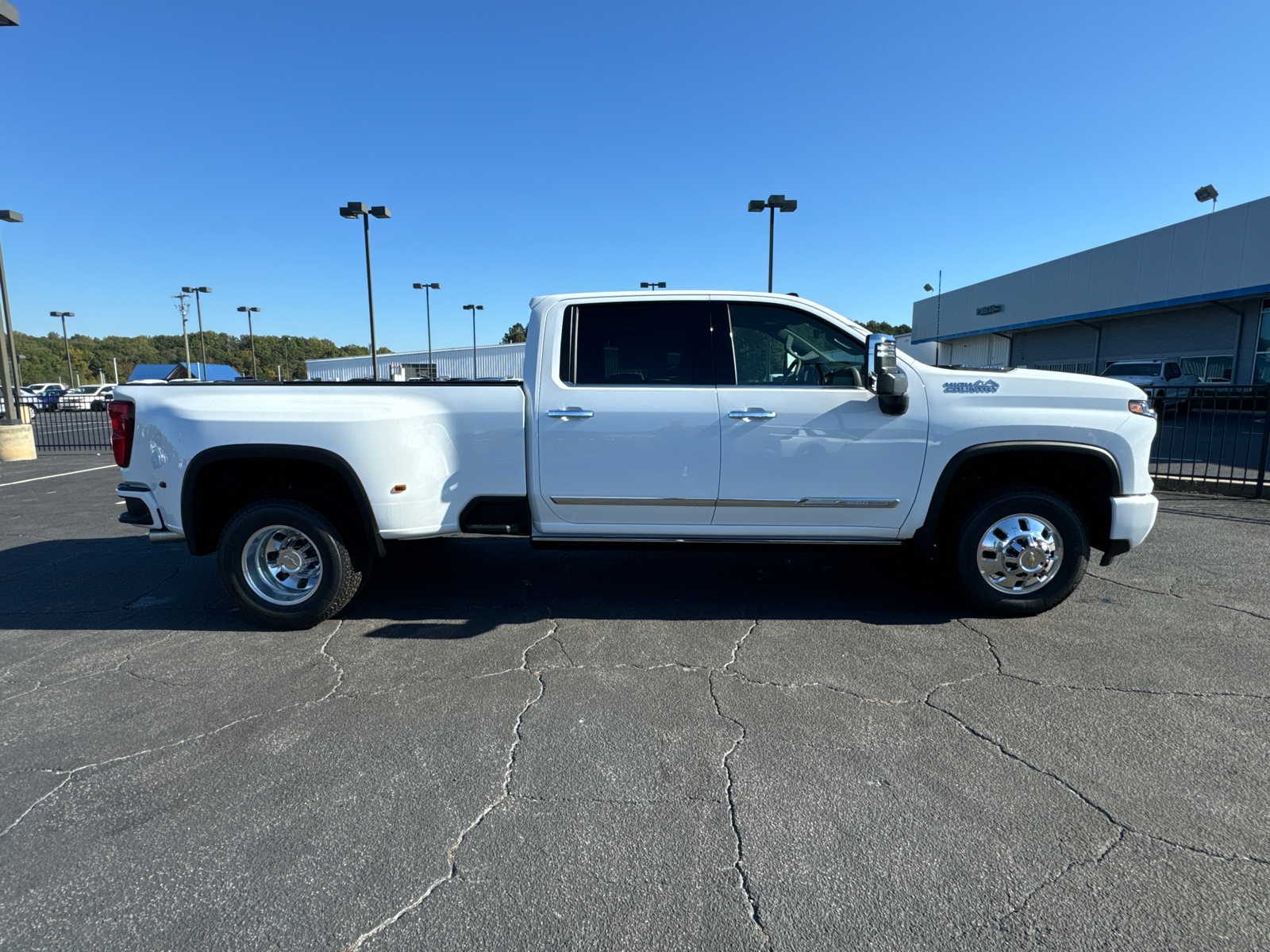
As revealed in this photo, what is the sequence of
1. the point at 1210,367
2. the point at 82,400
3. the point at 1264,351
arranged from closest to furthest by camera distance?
the point at 1264,351 < the point at 1210,367 < the point at 82,400

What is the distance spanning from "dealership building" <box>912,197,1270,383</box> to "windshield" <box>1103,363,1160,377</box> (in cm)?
130

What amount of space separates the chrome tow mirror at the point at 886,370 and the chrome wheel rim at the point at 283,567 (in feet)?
11.6

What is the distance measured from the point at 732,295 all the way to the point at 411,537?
8.23 feet

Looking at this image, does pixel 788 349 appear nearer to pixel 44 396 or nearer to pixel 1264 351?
pixel 1264 351

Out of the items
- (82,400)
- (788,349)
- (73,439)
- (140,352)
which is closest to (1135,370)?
(788,349)

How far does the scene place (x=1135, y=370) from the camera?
2333 centimetres

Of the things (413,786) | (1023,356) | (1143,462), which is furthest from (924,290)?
(413,786)

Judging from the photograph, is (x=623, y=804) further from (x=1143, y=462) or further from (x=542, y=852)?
(x=1143, y=462)

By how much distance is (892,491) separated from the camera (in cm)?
418

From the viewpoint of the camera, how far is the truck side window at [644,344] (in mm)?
4293

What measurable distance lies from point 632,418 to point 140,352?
15164 centimetres

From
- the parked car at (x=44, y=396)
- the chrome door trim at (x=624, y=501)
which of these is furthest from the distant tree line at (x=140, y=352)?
the chrome door trim at (x=624, y=501)

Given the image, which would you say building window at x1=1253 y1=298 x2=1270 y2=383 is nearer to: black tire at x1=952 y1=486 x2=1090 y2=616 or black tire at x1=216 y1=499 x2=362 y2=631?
black tire at x1=952 y1=486 x2=1090 y2=616

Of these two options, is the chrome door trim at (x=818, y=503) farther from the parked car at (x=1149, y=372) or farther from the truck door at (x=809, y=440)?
the parked car at (x=1149, y=372)
